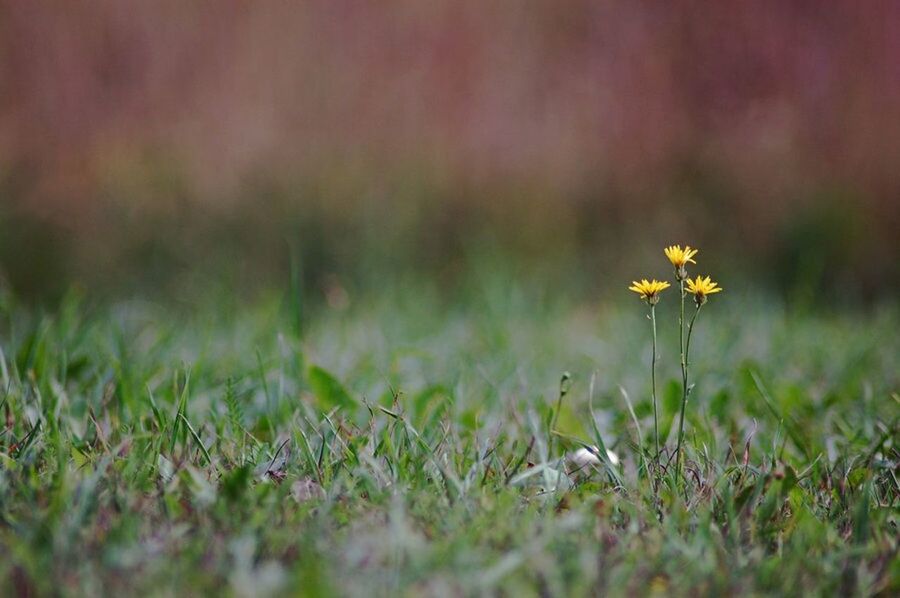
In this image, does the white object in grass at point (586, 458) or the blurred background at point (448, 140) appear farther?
the blurred background at point (448, 140)

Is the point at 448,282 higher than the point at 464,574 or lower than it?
lower

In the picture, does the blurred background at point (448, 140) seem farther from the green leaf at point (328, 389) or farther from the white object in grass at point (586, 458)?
the white object in grass at point (586, 458)

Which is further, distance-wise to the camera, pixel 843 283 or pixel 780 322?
pixel 843 283

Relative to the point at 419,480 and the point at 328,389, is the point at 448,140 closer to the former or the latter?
the point at 328,389

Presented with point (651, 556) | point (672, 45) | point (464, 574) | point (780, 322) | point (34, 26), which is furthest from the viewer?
point (672, 45)

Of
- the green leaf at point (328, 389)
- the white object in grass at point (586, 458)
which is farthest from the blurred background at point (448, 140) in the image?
the white object in grass at point (586, 458)

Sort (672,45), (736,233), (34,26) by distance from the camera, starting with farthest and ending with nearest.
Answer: (672,45) → (736,233) → (34,26)

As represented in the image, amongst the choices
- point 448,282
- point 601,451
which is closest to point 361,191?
point 448,282

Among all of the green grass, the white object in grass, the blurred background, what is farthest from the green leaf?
the blurred background

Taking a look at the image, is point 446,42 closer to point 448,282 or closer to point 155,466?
point 448,282
